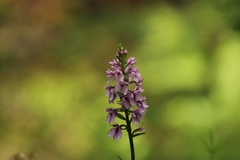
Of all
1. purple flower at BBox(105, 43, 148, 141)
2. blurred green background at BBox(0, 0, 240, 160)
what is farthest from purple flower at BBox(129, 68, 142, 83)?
blurred green background at BBox(0, 0, 240, 160)

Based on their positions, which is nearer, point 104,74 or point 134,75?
point 134,75

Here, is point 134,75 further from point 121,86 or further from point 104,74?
point 104,74

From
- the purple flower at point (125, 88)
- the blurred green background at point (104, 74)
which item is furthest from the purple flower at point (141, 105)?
the blurred green background at point (104, 74)

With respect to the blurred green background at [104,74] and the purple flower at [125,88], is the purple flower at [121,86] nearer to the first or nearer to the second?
the purple flower at [125,88]

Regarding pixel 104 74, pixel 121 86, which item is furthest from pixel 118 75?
pixel 104 74

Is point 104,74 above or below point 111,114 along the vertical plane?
above

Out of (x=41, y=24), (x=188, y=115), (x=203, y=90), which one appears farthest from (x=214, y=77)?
(x=41, y=24)

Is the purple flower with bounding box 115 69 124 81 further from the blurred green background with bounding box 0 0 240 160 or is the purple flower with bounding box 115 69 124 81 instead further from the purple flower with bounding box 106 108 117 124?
the blurred green background with bounding box 0 0 240 160

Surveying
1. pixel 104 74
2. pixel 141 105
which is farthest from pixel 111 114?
pixel 104 74
